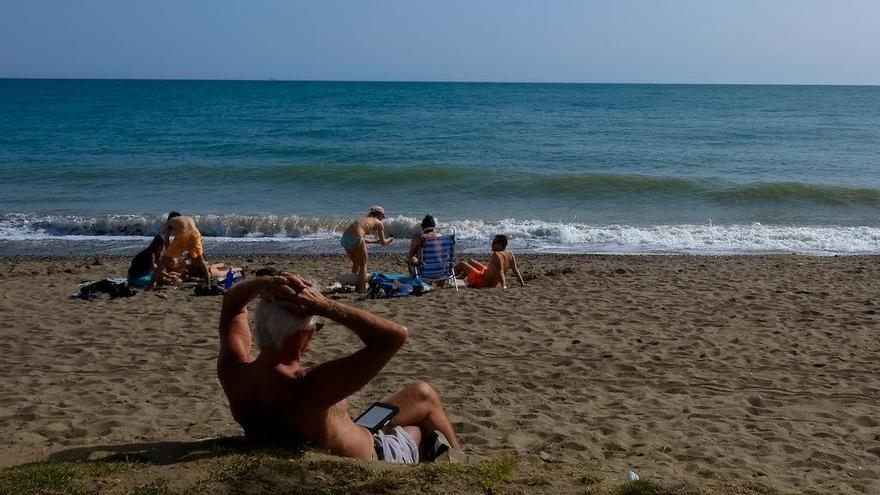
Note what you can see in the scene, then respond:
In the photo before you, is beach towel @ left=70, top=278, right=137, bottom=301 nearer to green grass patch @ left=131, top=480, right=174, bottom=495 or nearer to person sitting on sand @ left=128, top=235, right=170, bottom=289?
person sitting on sand @ left=128, top=235, right=170, bottom=289

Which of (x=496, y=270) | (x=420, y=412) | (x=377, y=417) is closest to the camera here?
(x=377, y=417)

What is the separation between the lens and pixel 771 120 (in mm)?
47156

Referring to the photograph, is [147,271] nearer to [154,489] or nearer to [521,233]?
[154,489]

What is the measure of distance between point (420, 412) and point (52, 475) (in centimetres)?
176

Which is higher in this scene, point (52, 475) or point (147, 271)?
point (52, 475)

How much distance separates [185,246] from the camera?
1112cm

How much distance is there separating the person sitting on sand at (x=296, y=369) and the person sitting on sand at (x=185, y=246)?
301 inches

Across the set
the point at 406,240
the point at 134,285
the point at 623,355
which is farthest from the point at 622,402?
the point at 406,240

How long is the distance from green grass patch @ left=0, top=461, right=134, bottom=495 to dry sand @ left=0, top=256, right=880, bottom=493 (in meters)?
0.33

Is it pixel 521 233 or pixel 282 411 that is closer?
pixel 282 411

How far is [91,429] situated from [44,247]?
38.3 feet

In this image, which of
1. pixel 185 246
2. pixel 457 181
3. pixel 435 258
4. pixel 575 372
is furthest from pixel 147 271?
pixel 457 181

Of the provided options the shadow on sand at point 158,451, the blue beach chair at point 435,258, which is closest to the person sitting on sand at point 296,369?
the shadow on sand at point 158,451

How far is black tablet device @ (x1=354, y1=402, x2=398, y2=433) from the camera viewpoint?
156 inches
